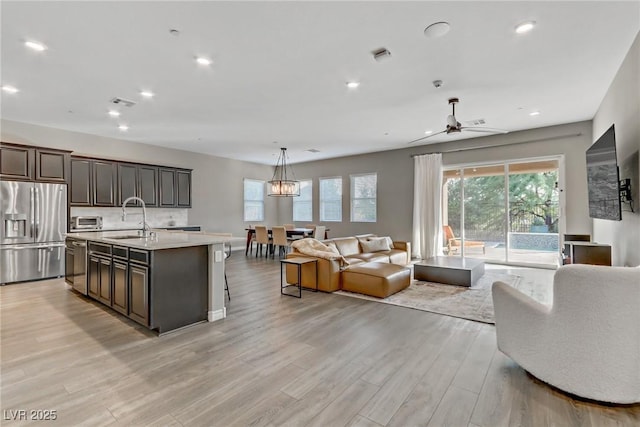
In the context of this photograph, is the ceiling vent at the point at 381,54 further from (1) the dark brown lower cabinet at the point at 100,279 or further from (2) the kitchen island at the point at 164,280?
(1) the dark brown lower cabinet at the point at 100,279

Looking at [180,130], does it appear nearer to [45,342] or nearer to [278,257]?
[278,257]

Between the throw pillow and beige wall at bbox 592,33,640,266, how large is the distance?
3.62 m

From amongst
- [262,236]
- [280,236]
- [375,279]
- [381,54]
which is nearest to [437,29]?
[381,54]

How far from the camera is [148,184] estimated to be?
734 cm

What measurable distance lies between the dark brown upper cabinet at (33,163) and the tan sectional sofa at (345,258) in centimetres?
461

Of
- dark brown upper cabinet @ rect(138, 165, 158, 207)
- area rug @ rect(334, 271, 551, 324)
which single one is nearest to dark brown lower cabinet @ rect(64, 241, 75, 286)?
dark brown upper cabinet @ rect(138, 165, 158, 207)

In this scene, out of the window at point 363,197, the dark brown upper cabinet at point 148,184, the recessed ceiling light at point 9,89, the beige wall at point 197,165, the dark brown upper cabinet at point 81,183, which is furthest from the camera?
the window at point 363,197

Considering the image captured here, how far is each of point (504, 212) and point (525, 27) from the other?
16.3 feet

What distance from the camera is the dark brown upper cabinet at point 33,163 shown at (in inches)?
203

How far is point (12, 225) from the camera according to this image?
5219 mm

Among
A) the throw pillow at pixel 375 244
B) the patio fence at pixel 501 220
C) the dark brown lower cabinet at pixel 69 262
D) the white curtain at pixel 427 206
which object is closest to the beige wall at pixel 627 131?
the patio fence at pixel 501 220

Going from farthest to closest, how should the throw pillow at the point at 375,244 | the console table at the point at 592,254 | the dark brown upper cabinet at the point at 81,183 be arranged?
the throw pillow at the point at 375,244 → the dark brown upper cabinet at the point at 81,183 → the console table at the point at 592,254

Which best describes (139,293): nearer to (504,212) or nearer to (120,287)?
(120,287)

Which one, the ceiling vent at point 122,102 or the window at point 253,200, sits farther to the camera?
the window at point 253,200
